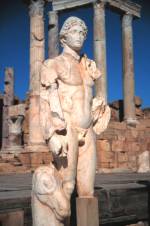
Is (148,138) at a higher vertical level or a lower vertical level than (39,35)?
lower

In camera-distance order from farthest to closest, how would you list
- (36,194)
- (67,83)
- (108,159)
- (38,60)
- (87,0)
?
1. (87,0)
2. (38,60)
3. (108,159)
4. (67,83)
5. (36,194)

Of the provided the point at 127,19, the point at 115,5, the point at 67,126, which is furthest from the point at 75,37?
the point at 127,19

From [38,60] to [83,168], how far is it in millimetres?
17228

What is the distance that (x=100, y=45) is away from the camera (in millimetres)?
24234

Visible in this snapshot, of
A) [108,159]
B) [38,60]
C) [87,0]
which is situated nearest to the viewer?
[108,159]

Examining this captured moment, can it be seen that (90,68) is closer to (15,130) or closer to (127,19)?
(15,130)

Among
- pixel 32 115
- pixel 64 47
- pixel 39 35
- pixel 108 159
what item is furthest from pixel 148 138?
pixel 64 47

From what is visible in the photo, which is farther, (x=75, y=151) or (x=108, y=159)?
(x=108, y=159)

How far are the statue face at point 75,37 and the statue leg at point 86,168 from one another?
101 cm

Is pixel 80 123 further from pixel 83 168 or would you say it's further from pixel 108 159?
pixel 108 159

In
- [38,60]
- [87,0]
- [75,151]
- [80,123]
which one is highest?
[87,0]

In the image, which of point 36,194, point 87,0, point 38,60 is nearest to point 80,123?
point 36,194

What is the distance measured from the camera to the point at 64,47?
4977 millimetres

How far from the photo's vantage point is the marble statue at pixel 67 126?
4312 millimetres
